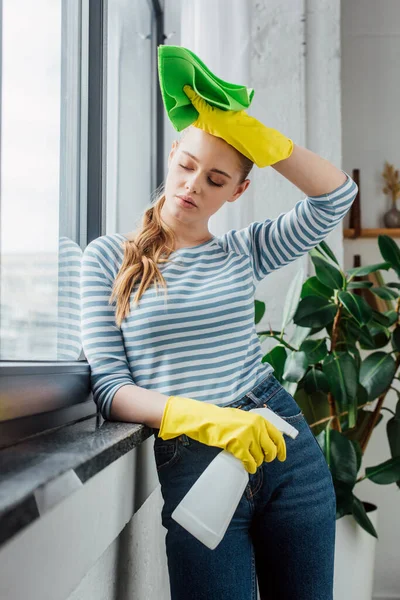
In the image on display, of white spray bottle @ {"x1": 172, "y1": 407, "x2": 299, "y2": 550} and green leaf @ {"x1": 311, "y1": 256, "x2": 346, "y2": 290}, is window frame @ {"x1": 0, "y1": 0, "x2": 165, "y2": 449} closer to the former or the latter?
white spray bottle @ {"x1": 172, "y1": 407, "x2": 299, "y2": 550}

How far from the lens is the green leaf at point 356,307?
1.65 meters

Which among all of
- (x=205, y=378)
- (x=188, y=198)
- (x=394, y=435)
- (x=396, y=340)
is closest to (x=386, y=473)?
(x=394, y=435)

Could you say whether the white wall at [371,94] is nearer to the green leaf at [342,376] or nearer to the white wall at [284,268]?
the white wall at [284,268]

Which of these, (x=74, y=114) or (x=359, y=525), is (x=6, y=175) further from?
(x=359, y=525)

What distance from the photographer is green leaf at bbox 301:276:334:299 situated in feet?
5.94

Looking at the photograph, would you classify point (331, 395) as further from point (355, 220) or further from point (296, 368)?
point (355, 220)

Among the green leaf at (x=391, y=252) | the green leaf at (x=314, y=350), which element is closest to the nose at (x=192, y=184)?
the green leaf at (x=314, y=350)

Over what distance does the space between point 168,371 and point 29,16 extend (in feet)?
1.98

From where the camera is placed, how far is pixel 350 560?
193cm

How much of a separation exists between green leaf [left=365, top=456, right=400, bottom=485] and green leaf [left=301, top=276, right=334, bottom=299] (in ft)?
1.77

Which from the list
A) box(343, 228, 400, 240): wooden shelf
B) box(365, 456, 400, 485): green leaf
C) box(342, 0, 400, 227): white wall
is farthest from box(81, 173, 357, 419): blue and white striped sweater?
box(342, 0, 400, 227): white wall

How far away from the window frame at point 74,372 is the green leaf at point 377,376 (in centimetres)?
88

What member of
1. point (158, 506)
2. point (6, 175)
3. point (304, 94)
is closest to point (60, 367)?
point (6, 175)

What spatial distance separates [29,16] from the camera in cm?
104
